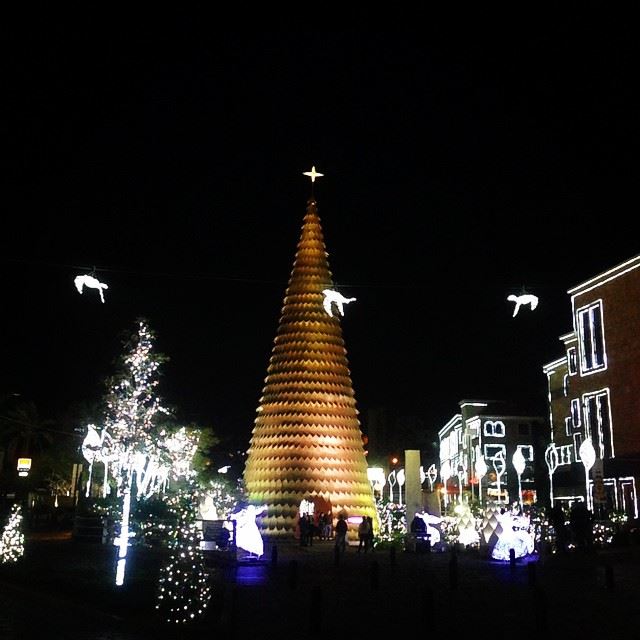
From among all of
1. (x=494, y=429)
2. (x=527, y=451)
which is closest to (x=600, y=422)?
(x=494, y=429)

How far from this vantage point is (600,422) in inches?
1591

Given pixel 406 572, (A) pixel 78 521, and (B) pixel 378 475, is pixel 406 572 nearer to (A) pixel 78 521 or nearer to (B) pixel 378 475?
(A) pixel 78 521

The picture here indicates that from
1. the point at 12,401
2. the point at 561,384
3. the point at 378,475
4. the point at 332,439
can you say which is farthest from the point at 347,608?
the point at 12,401

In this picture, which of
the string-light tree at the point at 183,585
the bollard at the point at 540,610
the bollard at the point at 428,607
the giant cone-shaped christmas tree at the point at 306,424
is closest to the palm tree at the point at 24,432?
the giant cone-shaped christmas tree at the point at 306,424

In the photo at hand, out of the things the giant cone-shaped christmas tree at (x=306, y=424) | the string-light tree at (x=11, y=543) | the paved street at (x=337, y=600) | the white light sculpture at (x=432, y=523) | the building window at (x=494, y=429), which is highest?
the building window at (x=494, y=429)

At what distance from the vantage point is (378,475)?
50094 mm

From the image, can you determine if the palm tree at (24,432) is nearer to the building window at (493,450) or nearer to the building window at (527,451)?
the building window at (493,450)

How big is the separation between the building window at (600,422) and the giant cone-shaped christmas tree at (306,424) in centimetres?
1256

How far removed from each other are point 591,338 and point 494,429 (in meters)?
38.0

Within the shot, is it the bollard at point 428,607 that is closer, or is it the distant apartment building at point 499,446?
the bollard at point 428,607

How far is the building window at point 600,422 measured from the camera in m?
39.7

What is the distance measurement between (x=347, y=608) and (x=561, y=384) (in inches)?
2034

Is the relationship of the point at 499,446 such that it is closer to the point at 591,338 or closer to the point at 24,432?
the point at 591,338

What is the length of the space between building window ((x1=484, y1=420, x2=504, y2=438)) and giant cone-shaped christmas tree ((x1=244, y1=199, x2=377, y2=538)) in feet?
139
